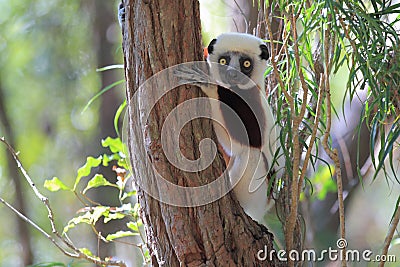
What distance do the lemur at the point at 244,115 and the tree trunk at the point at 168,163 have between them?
21 centimetres

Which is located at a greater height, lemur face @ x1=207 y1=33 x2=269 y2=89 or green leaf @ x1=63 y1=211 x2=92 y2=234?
lemur face @ x1=207 y1=33 x2=269 y2=89

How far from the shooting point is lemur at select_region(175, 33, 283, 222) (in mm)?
1747

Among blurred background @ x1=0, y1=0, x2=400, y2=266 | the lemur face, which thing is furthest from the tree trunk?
blurred background @ x1=0, y1=0, x2=400, y2=266

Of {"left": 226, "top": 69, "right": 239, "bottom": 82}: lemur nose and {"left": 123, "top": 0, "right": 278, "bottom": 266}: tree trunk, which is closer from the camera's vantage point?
{"left": 123, "top": 0, "right": 278, "bottom": 266}: tree trunk

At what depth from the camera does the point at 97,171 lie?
11.9ft

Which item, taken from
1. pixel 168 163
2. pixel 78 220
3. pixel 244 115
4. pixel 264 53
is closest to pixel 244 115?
pixel 244 115

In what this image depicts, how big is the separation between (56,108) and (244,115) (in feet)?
11.8

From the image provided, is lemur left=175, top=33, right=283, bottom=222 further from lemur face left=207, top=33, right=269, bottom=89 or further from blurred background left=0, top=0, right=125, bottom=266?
blurred background left=0, top=0, right=125, bottom=266

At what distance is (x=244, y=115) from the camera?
5.83 ft

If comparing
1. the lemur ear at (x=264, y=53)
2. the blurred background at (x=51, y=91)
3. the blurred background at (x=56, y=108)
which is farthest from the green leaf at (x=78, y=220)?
the blurred background at (x=51, y=91)

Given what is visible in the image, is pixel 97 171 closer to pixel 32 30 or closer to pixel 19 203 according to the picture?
pixel 19 203

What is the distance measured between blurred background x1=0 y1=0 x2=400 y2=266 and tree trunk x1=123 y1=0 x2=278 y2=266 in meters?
1.92

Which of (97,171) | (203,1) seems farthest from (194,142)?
(97,171)

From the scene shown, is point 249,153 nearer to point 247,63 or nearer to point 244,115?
point 244,115
